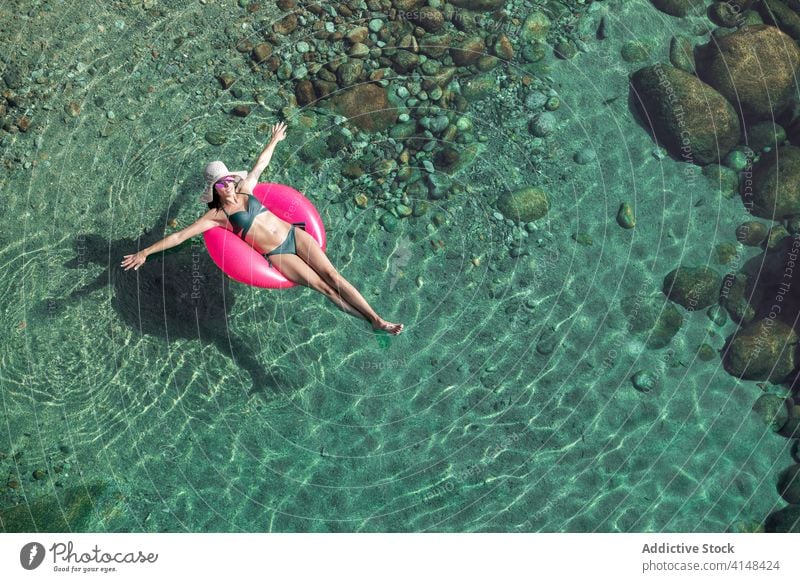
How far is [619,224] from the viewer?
10.8m

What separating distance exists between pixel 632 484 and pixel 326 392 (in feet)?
11.4

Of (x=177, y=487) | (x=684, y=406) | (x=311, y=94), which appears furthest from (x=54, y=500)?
(x=684, y=406)

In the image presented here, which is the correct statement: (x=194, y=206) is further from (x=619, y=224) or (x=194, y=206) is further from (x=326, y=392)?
(x=619, y=224)

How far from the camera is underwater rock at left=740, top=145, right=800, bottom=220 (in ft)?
35.4

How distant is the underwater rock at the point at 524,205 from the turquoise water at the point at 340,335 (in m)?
0.12

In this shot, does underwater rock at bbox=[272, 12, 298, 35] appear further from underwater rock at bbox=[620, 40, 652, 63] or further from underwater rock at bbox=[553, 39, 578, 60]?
underwater rock at bbox=[620, 40, 652, 63]

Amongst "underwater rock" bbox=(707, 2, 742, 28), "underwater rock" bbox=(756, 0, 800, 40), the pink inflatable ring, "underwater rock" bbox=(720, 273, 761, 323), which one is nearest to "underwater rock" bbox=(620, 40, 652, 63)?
"underwater rock" bbox=(707, 2, 742, 28)

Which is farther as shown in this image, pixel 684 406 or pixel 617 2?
pixel 617 2

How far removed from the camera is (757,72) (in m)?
11.1

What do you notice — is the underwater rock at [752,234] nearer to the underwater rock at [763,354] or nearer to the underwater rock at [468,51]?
the underwater rock at [763,354]

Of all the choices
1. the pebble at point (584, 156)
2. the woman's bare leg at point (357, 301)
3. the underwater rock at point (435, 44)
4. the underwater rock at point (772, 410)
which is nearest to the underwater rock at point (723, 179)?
the pebble at point (584, 156)

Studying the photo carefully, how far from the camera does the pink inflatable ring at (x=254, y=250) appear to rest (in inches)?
378

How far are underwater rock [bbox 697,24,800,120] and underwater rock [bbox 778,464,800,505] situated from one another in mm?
4150

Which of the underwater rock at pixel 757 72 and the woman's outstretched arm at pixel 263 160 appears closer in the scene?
the woman's outstretched arm at pixel 263 160
